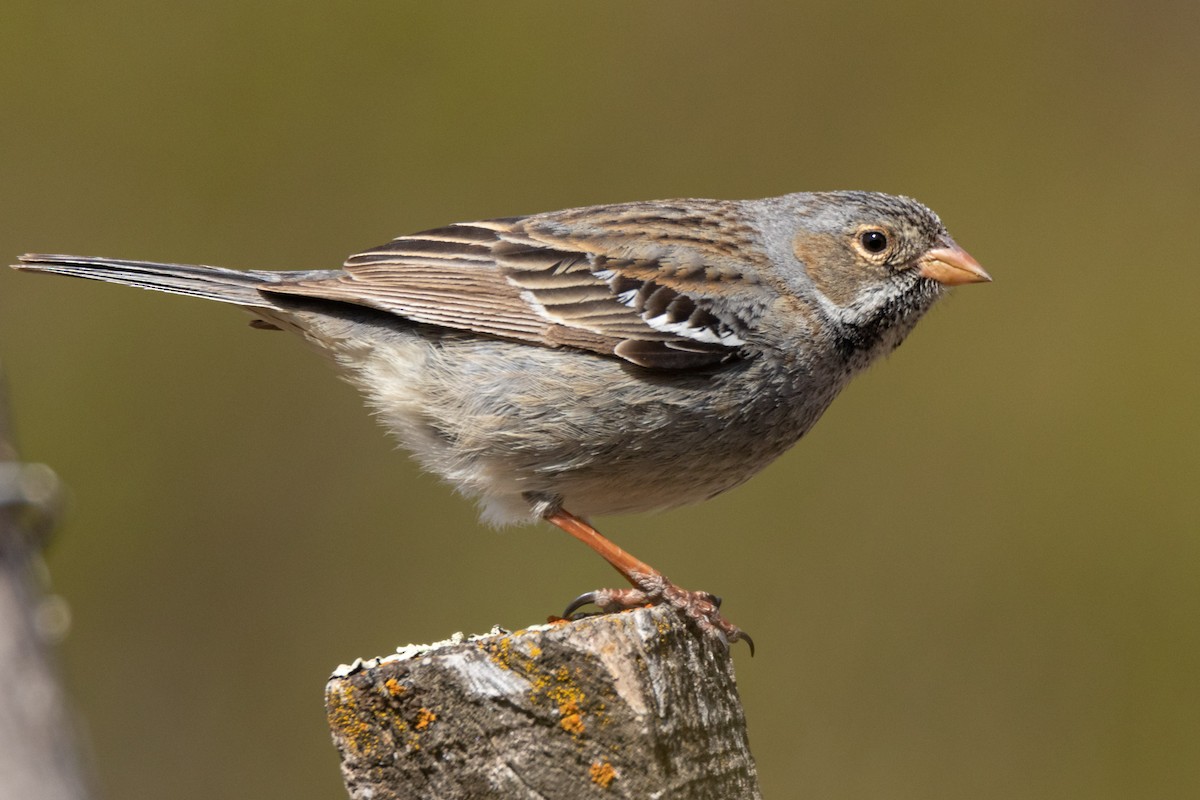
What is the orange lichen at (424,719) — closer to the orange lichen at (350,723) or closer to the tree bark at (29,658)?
the orange lichen at (350,723)

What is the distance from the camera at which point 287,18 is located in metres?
7.53

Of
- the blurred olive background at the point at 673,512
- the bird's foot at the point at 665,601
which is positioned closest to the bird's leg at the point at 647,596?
the bird's foot at the point at 665,601

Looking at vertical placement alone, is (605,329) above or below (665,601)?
above

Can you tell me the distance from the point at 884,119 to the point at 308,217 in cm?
298

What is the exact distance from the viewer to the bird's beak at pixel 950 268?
4633 millimetres

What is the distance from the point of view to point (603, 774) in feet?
7.96

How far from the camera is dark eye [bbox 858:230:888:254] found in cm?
471

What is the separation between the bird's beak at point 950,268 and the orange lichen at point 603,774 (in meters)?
2.66

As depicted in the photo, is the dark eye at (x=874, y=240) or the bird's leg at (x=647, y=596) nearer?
the bird's leg at (x=647, y=596)

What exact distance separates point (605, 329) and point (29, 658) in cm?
183

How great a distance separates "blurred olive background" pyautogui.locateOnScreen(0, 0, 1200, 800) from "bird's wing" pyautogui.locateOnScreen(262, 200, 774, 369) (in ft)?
7.21

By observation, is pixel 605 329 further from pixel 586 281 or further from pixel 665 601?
pixel 665 601

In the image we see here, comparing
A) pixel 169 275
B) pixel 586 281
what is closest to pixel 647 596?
pixel 586 281

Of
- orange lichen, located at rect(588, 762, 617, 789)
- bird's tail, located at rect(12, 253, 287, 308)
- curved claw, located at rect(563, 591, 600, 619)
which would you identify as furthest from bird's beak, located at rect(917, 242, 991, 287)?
orange lichen, located at rect(588, 762, 617, 789)
